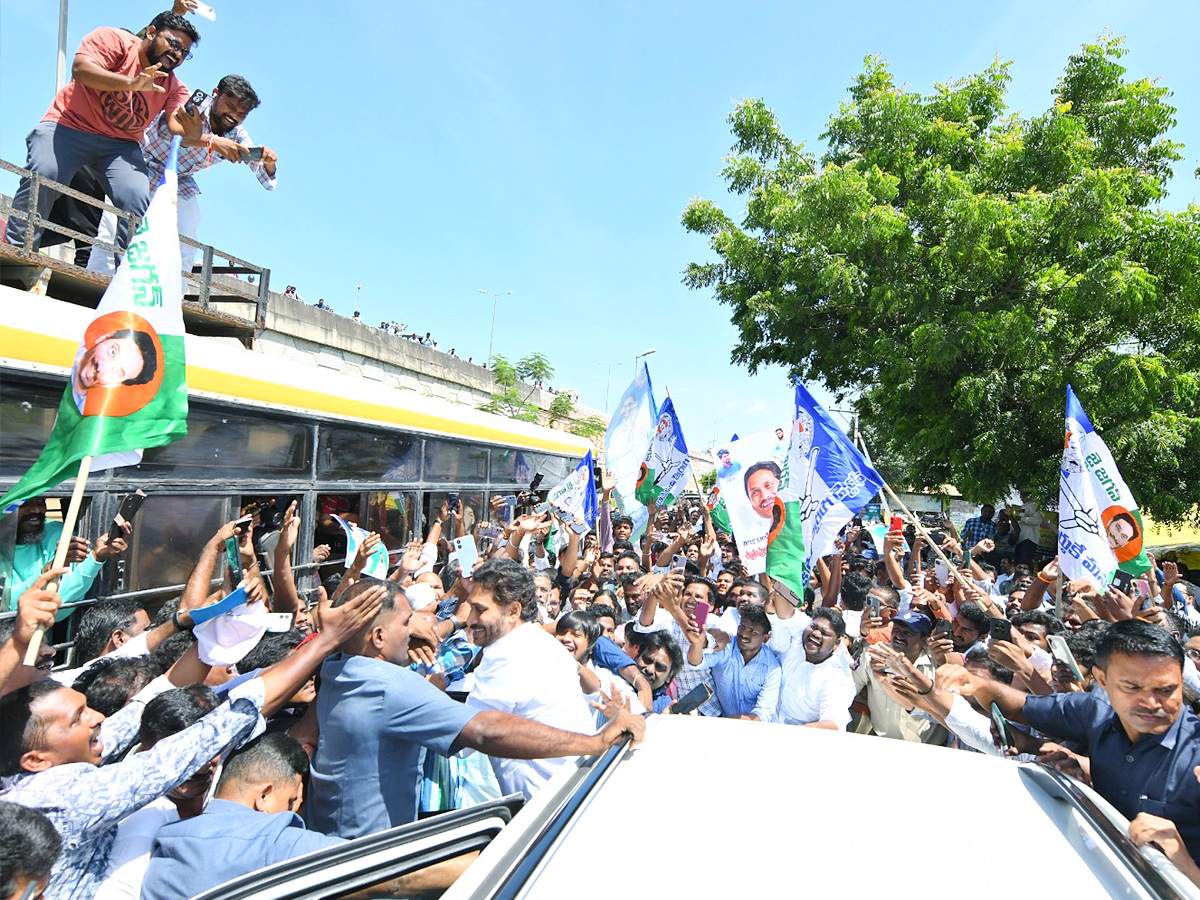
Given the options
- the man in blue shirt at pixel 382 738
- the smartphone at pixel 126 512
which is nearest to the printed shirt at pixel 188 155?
the smartphone at pixel 126 512

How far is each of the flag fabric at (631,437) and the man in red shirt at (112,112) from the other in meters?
4.80

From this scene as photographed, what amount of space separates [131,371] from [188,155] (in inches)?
107

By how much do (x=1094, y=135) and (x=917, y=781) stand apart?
1488 centimetres

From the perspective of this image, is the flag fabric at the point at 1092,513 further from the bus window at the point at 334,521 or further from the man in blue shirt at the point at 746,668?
the bus window at the point at 334,521

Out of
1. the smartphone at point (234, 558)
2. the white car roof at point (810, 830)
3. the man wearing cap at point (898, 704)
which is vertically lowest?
the man wearing cap at point (898, 704)

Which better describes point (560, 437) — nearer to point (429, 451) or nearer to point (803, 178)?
point (429, 451)

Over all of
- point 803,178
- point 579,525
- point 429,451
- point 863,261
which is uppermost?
point 803,178

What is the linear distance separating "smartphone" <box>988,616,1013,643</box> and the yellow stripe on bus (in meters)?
4.86

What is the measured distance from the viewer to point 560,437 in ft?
37.5

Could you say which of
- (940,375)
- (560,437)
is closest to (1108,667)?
(560,437)

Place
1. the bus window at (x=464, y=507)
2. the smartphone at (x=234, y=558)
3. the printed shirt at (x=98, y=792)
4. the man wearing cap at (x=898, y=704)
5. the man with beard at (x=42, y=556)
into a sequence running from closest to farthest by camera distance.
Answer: the printed shirt at (x=98, y=792)
the smartphone at (x=234, y=558)
the man with beard at (x=42, y=556)
the man wearing cap at (x=898, y=704)
the bus window at (x=464, y=507)

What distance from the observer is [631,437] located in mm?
8578

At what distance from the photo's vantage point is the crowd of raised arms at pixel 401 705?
2.07 m

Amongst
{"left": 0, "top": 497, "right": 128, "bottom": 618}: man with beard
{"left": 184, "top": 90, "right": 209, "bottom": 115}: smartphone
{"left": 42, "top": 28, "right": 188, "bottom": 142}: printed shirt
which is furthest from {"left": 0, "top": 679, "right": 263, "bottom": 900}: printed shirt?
{"left": 42, "top": 28, "right": 188, "bottom": 142}: printed shirt
